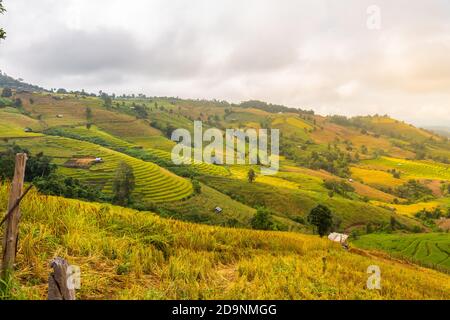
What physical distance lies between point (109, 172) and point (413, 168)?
459 ft

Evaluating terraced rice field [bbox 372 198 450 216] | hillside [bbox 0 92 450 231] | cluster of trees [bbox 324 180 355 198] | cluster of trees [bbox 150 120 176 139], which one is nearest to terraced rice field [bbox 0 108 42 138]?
hillside [bbox 0 92 450 231]

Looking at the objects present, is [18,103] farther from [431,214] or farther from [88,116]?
[431,214]

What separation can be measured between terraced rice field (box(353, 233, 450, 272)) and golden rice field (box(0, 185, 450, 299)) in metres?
55.7

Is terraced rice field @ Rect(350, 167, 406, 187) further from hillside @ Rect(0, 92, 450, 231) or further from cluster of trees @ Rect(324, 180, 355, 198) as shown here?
cluster of trees @ Rect(324, 180, 355, 198)

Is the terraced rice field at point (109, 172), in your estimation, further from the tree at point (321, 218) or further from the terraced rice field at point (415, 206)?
the terraced rice field at point (415, 206)

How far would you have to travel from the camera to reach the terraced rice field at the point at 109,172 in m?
69.6

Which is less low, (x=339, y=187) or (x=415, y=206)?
(x=339, y=187)

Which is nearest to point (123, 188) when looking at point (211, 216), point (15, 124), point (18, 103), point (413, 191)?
point (211, 216)

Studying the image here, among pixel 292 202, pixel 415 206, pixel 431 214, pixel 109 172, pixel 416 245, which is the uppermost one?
pixel 109 172

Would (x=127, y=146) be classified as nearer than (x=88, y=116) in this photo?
Yes

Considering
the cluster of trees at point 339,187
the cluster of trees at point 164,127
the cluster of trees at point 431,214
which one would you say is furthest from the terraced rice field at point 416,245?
the cluster of trees at point 164,127

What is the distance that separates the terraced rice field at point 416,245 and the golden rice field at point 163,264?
5569 centimetres

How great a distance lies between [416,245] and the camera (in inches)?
2539
